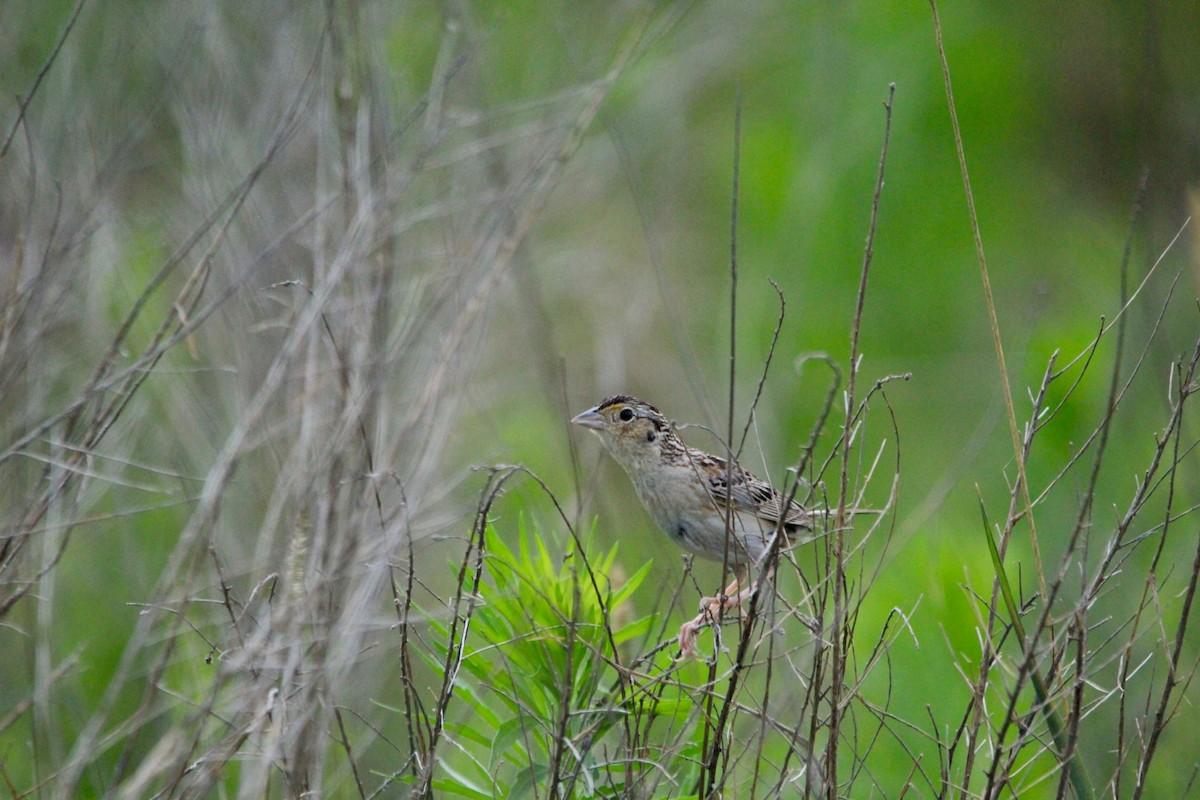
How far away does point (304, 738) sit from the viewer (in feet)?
10.0

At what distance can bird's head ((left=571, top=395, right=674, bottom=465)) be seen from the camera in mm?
5129

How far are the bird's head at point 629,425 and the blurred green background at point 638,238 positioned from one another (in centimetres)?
38

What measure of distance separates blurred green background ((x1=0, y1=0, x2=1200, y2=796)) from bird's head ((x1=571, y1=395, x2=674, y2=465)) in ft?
1.23

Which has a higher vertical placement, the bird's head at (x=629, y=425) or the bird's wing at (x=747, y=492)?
the bird's head at (x=629, y=425)

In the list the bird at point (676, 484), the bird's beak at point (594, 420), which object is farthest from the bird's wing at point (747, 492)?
the bird's beak at point (594, 420)

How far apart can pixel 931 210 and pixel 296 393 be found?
7300 millimetres

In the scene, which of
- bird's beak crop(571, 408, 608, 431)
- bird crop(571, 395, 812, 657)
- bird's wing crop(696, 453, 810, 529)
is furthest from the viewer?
bird's wing crop(696, 453, 810, 529)

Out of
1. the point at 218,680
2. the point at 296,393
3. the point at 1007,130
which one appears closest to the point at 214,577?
the point at 296,393

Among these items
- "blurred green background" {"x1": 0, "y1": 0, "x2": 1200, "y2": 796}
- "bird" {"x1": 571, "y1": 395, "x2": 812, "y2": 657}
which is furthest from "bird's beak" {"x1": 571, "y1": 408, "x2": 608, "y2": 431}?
"blurred green background" {"x1": 0, "y1": 0, "x2": 1200, "y2": 796}

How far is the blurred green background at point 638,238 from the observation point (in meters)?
4.89

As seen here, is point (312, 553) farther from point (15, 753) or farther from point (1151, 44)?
point (1151, 44)

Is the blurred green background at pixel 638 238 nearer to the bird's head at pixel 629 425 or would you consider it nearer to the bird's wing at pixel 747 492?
the bird's wing at pixel 747 492

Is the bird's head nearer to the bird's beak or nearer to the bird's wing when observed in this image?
the bird's beak

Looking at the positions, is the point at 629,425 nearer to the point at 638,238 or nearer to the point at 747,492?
the point at 747,492
